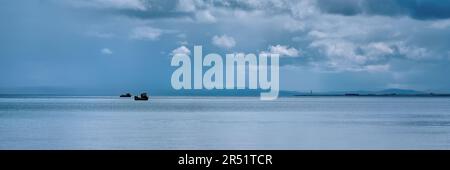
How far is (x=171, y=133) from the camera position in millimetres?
36938
